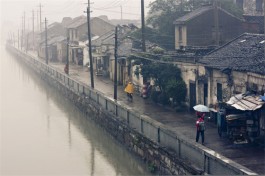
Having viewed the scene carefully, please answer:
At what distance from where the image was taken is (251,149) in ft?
63.4

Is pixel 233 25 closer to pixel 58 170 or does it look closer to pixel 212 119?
pixel 212 119

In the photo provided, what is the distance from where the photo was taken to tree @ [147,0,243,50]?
45.2m

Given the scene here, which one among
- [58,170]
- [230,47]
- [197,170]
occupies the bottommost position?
[58,170]

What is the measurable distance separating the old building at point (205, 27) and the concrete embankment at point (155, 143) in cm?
1009

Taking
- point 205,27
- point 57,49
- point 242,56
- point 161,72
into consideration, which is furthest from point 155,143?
point 57,49

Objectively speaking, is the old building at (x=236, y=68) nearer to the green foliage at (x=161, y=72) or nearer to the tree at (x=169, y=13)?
the green foliage at (x=161, y=72)

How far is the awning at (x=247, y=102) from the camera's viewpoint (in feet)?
65.3

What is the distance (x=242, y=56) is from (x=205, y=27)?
16288 millimetres

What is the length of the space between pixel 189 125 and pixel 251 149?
216 inches

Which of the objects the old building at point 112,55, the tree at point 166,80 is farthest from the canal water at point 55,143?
the old building at point 112,55

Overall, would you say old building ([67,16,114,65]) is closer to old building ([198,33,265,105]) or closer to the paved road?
the paved road

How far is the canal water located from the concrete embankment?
0.66m

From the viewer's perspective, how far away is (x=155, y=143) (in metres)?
21.0

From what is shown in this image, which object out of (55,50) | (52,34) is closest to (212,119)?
(55,50)
